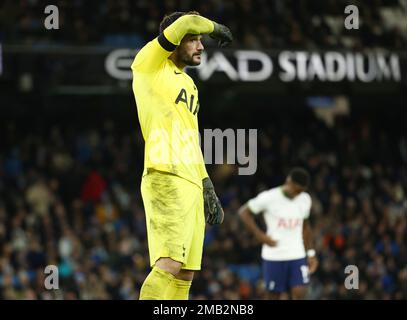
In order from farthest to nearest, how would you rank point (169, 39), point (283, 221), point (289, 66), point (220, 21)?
point (220, 21) < point (289, 66) < point (283, 221) < point (169, 39)

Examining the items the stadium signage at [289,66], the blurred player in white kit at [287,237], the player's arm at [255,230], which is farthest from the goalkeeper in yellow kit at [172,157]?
the stadium signage at [289,66]

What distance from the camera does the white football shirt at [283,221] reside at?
1185cm

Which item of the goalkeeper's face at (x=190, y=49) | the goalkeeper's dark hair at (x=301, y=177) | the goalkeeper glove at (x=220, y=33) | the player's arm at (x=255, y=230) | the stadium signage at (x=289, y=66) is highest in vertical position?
the stadium signage at (x=289, y=66)

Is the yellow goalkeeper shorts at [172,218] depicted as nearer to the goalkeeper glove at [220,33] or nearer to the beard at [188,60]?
the beard at [188,60]

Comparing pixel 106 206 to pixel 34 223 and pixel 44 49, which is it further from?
pixel 44 49

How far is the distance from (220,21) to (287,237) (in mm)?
7840

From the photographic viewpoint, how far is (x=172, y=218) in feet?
21.9

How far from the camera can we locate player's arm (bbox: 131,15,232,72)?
664 centimetres

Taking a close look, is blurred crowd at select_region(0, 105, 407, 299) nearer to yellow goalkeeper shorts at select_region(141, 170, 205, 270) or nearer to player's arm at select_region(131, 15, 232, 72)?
yellow goalkeeper shorts at select_region(141, 170, 205, 270)

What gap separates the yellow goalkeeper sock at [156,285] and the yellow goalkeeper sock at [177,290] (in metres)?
0.04

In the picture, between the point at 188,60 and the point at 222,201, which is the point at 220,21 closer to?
the point at 222,201

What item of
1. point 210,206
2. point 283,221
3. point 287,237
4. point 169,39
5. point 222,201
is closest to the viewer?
point 169,39

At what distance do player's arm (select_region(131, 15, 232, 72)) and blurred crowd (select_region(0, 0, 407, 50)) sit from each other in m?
10.7

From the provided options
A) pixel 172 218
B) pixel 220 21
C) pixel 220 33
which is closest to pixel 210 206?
pixel 172 218
